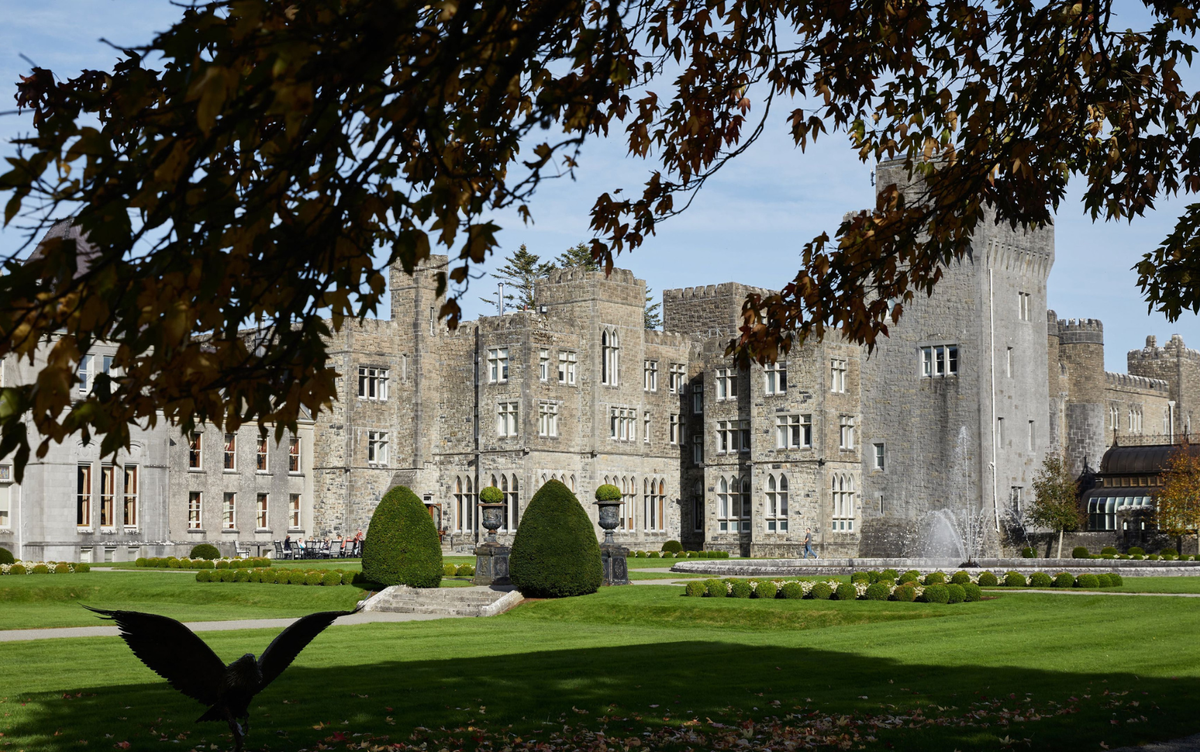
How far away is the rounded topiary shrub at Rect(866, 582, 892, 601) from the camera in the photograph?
2589cm

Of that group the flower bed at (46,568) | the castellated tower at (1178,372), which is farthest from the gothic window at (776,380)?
the castellated tower at (1178,372)

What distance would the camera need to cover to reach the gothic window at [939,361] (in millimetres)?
53781

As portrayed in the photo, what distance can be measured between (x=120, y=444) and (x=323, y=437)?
176ft

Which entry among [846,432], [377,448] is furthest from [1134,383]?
[377,448]

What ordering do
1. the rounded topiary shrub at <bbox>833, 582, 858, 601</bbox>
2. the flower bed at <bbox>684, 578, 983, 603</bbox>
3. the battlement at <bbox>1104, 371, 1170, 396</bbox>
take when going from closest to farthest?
the flower bed at <bbox>684, 578, 983, 603</bbox> < the rounded topiary shrub at <bbox>833, 582, 858, 601</bbox> < the battlement at <bbox>1104, 371, 1170, 396</bbox>

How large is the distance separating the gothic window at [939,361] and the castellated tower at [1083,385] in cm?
1202

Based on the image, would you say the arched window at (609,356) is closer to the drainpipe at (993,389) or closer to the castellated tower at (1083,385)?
the drainpipe at (993,389)

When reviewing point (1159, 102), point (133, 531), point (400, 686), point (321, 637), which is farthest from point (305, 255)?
point (133, 531)

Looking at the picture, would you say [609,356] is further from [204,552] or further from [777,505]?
[204,552]

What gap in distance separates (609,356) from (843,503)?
11.7 metres

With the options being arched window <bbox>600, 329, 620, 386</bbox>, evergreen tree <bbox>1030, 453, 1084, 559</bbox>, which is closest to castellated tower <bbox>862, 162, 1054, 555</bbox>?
evergreen tree <bbox>1030, 453, 1084, 559</bbox>

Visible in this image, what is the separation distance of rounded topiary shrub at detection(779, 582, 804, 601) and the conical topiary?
419 centimetres

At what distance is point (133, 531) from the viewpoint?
1870 inches

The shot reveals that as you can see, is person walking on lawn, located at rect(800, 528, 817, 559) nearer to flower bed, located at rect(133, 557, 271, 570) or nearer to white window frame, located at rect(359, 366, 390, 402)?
white window frame, located at rect(359, 366, 390, 402)
